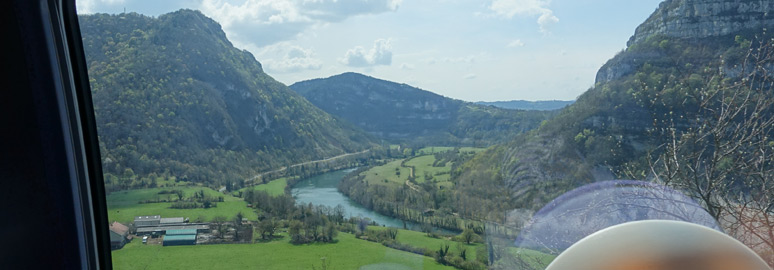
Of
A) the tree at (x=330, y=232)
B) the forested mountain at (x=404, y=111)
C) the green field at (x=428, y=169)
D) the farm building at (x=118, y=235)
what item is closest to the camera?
the farm building at (x=118, y=235)

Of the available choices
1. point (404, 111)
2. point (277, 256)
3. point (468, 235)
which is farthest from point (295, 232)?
point (404, 111)

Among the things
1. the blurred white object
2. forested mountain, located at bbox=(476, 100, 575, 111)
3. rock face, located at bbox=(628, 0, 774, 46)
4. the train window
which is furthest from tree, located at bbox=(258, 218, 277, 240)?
the blurred white object

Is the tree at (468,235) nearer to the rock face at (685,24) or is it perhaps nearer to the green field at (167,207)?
the rock face at (685,24)

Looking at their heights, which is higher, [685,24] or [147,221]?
[685,24]

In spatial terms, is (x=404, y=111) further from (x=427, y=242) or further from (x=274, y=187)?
(x=427, y=242)

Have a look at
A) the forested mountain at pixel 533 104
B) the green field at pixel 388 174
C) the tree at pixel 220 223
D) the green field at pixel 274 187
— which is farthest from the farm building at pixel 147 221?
the forested mountain at pixel 533 104

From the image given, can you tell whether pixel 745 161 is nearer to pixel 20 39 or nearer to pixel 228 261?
pixel 228 261

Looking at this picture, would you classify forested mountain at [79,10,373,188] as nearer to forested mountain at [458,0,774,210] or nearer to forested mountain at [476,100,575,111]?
forested mountain at [476,100,575,111]
